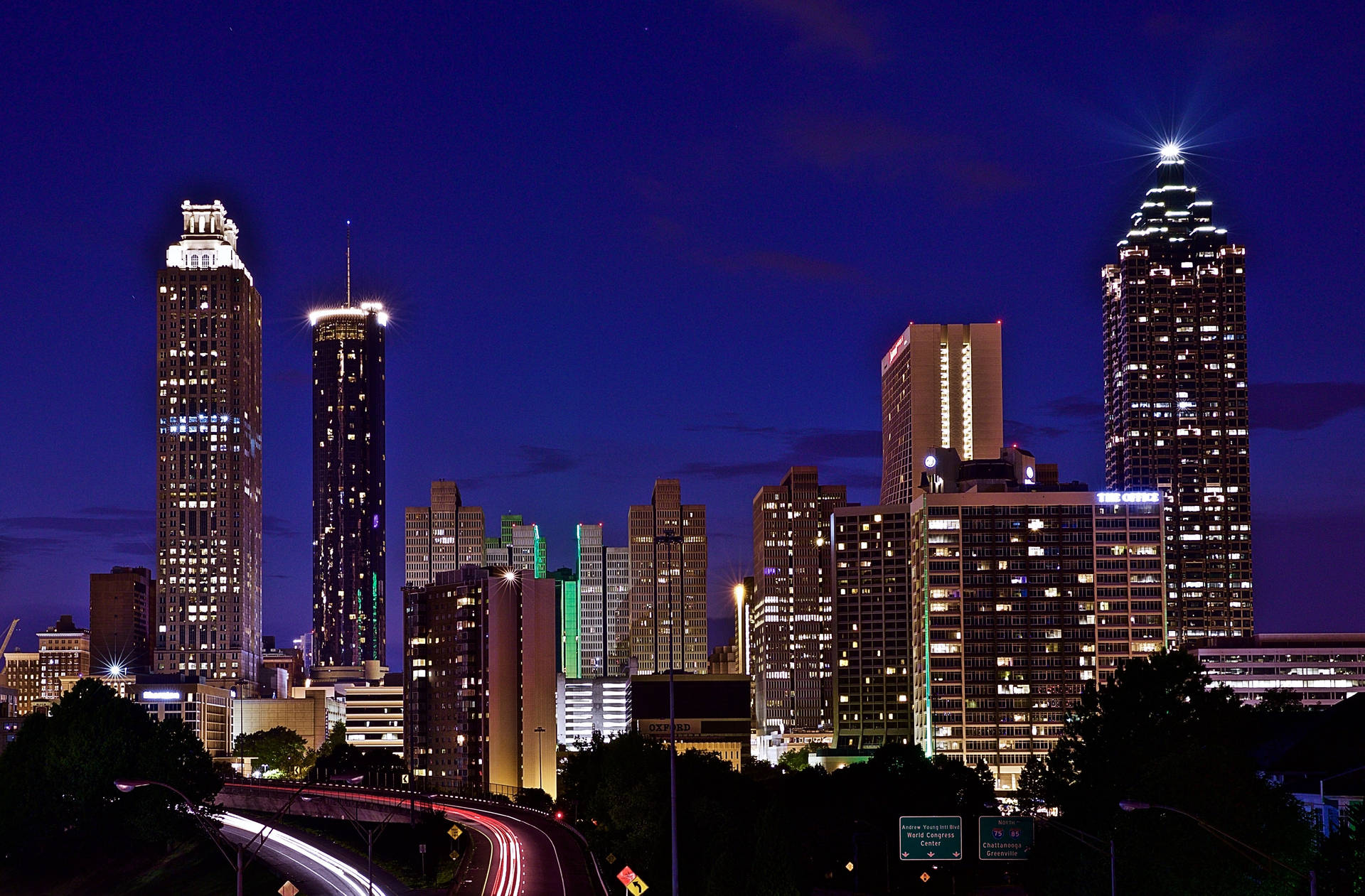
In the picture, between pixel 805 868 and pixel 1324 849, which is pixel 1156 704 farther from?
pixel 1324 849

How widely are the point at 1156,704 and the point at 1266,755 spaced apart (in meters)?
8.74

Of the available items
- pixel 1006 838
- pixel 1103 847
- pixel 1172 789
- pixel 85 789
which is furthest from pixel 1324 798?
pixel 85 789

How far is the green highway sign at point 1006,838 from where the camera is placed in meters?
98.1

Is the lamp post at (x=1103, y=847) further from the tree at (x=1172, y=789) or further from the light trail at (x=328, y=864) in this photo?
the light trail at (x=328, y=864)

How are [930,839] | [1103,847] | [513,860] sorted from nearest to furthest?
1. [930,839]
2. [1103,847]
3. [513,860]

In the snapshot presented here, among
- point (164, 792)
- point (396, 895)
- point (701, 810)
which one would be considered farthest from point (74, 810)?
point (701, 810)

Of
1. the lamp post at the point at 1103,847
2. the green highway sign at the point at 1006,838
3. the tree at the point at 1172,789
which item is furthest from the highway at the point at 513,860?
the lamp post at the point at 1103,847

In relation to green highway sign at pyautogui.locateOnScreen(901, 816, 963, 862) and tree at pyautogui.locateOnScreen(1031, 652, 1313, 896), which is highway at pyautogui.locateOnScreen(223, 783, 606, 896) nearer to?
green highway sign at pyautogui.locateOnScreen(901, 816, 963, 862)

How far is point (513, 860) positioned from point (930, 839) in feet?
193

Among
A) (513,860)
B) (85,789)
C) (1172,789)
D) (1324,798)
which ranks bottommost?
(513,860)

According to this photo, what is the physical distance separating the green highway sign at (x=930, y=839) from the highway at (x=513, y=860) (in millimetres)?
31439

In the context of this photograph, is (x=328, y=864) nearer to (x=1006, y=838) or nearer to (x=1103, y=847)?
(x=1006, y=838)

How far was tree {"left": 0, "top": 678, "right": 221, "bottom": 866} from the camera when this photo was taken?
162375mm

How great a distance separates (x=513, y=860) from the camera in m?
148
